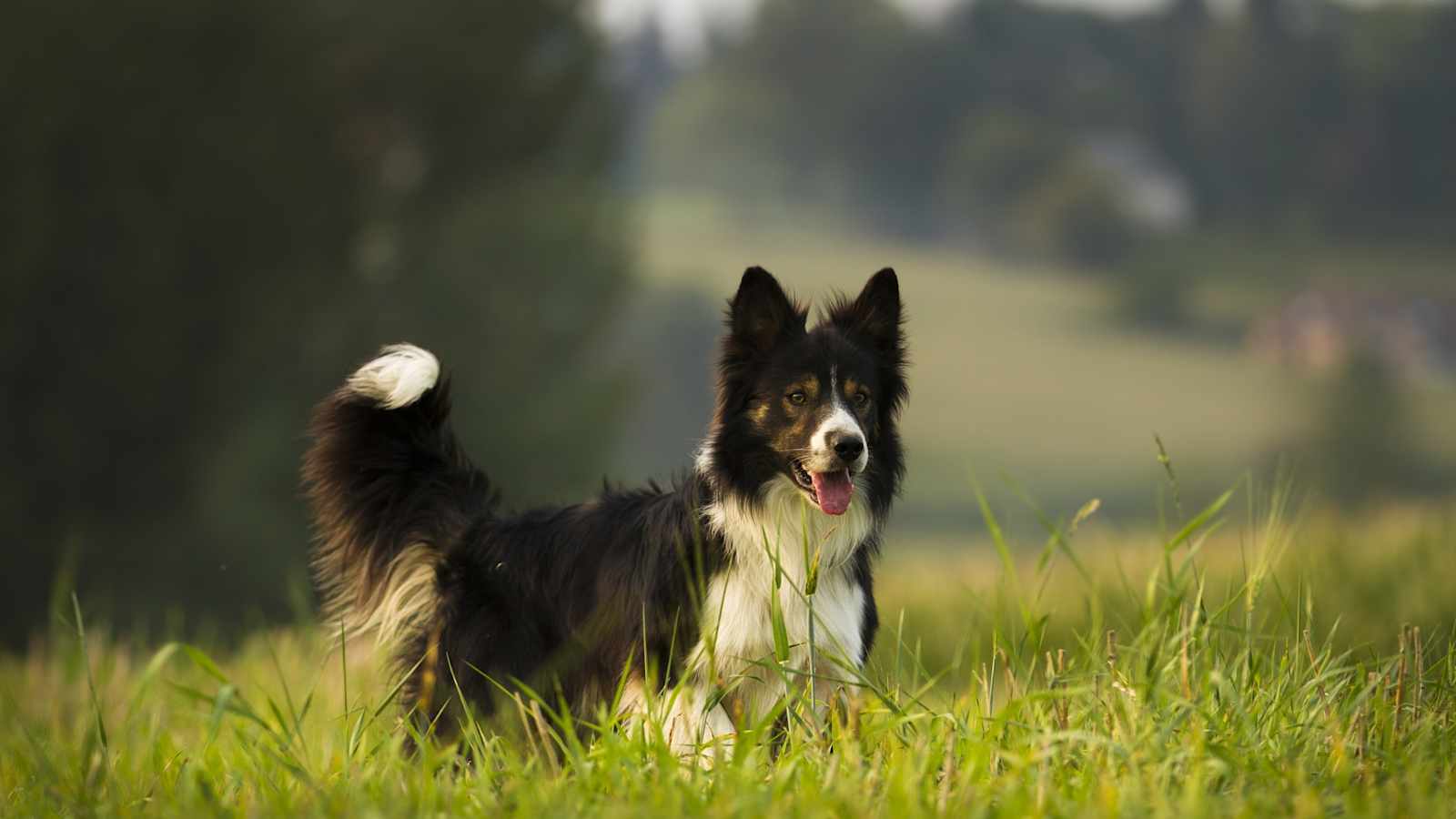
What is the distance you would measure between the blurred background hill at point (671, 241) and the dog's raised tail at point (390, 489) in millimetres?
2271

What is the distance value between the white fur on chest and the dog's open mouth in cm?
6

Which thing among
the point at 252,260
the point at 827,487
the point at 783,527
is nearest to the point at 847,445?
the point at 827,487

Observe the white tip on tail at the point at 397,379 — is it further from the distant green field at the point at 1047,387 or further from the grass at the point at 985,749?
the distant green field at the point at 1047,387

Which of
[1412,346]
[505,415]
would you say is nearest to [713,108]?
[1412,346]

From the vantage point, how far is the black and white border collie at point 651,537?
532 cm

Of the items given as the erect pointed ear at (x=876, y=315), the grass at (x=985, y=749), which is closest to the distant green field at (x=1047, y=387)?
the erect pointed ear at (x=876, y=315)

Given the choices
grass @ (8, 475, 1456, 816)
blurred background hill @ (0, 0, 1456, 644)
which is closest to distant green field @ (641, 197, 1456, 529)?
blurred background hill @ (0, 0, 1456, 644)

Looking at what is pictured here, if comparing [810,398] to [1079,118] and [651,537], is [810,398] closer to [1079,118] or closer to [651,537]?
[651,537]

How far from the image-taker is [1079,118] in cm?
10956

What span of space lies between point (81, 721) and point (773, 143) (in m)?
105

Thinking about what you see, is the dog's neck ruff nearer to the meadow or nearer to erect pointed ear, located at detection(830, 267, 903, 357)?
the meadow

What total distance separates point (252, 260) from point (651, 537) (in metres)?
18.3

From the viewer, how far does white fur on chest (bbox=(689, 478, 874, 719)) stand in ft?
17.1

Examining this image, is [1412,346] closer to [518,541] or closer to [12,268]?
[12,268]
